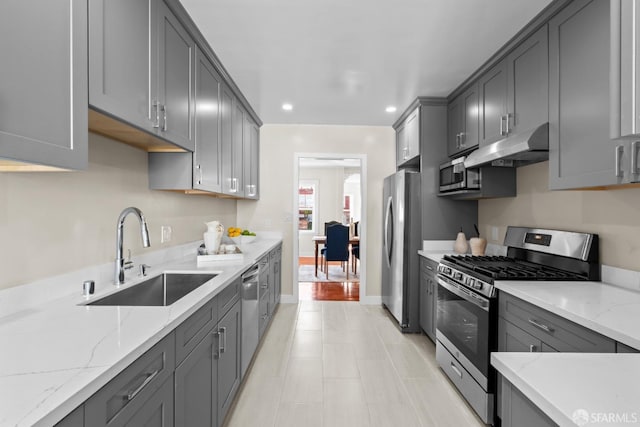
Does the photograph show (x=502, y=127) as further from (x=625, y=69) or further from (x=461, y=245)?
(x=625, y=69)

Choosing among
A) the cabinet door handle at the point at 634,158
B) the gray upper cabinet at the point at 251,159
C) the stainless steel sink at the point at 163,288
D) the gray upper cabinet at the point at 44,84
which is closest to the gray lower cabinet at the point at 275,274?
the gray upper cabinet at the point at 251,159

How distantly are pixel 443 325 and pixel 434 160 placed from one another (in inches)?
69.4

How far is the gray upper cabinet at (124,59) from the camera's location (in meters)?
1.22

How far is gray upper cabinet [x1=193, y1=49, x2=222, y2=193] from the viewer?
230cm

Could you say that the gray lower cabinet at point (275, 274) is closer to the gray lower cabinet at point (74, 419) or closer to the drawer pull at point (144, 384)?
the drawer pull at point (144, 384)

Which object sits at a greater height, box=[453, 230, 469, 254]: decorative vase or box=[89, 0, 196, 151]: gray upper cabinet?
box=[89, 0, 196, 151]: gray upper cabinet

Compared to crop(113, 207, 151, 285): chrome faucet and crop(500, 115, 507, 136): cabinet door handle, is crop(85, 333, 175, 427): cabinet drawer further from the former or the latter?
crop(500, 115, 507, 136): cabinet door handle

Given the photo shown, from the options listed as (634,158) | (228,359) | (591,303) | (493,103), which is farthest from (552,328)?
(493,103)

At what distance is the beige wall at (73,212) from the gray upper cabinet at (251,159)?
1460mm

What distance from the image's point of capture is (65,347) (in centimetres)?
93

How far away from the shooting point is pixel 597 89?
5.45 feet

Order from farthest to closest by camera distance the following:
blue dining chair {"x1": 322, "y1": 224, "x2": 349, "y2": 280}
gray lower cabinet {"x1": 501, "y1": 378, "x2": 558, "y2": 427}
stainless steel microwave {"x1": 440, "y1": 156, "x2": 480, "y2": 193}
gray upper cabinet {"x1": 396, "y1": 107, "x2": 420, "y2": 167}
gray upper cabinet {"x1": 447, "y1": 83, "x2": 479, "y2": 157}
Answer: blue dining chair {"x1": 322, "y1": 224, "x2": 349, "y2": 280}
gray upper cabinet {"x1": 396, "y1": 107, "x2": 420, "y2": 167}
gray upper cabinet {"x1": 447, "y1": 83, "x2": 479, "y2": 157}
stainless steel microwave {"x1": 440, "y1": 156, "x2": 480, "y2": 193}
gray lower cabinet {"x1": 501, "y1": 378, "x2": 558, "y2": 427}

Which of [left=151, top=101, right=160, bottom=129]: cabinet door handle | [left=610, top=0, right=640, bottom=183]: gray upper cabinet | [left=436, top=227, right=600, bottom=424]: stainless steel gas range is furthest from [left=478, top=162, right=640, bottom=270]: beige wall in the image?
[left=151, top=101, right=160, bottom=129]: cabinet door handle

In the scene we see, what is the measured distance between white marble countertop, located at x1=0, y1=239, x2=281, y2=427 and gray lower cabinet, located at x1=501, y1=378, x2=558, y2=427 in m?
1.02
